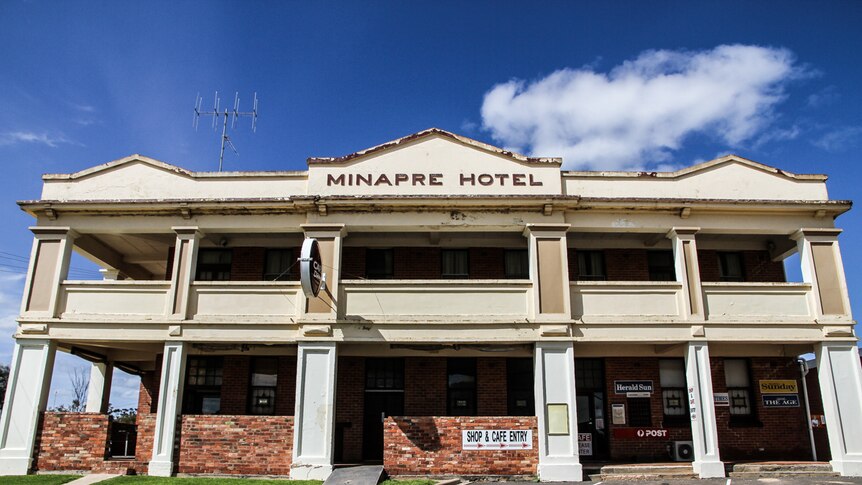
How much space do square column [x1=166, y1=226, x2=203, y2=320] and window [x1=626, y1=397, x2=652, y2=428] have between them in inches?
477

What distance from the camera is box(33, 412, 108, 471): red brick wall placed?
52.7 ft

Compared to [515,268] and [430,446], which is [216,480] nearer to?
[430,446]

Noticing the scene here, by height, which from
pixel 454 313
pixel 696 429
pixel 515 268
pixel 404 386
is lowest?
pixel 696 429

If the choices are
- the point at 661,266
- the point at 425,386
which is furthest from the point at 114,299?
the point at 661,266

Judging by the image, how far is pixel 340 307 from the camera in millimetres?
16875

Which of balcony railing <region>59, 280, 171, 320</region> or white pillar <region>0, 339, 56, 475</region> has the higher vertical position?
balcony railing <region>59, 280, 171, 320</region>

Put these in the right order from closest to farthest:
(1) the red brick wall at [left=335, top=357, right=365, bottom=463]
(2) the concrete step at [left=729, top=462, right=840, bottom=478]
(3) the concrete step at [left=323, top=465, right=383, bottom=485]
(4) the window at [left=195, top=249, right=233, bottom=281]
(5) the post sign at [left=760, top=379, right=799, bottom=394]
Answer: (3) the concrete step at [left=323, top=465, right=383, bottom=485] < (2) the concrete step at [left=729, top=462, right=840, bottom=478] < (1) the red brick wall at [left=335, top=357, right=365, bottom=463] < (5) the post sign at [left=760, top=379, right=799, bottom=394] < (4) the window at [left=195, top=249, right=233, bottom=281]

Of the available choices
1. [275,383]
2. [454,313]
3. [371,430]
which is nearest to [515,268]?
[454,313]

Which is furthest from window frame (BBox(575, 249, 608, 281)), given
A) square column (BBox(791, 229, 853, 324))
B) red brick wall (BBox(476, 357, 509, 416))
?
square column (BBox(791, 229, 853, 324))

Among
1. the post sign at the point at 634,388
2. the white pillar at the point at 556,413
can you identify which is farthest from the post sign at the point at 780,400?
the white pillar at the point at 556,413

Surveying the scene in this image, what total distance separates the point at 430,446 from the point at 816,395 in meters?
11.5

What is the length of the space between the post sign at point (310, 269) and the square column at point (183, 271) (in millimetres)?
3430

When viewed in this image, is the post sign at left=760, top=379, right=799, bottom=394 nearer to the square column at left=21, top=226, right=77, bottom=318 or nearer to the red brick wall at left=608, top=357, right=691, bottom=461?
the red brick wall at left=608, top=357, right=691, bottom=461

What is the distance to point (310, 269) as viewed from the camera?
50.3 ft
